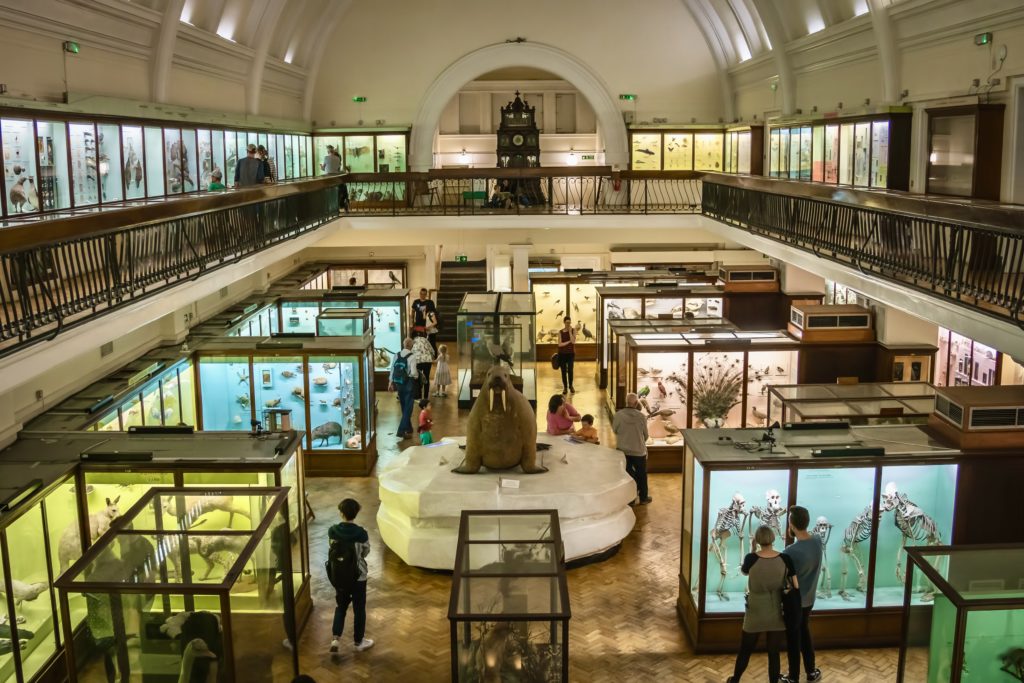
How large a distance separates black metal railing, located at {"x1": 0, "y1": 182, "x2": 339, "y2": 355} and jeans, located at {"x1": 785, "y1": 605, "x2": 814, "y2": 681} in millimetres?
6780

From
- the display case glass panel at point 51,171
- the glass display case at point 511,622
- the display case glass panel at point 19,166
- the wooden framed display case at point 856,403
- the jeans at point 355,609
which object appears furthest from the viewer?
the display case glass panel at point 51,171

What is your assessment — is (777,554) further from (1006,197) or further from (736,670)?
(1006,197)

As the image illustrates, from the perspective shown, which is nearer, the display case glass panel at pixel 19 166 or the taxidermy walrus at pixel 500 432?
the taxidermy walrus at pixel 500 432

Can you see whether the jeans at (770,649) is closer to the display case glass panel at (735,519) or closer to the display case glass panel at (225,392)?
the display case glass panel at (735,519)

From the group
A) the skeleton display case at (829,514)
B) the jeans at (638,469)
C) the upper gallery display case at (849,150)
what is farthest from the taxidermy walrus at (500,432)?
the upper gallery display case at (849,150)

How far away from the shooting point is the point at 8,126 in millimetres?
11516

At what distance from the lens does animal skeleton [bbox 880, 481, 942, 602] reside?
9.29 metres

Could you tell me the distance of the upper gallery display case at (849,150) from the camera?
15.7 metres

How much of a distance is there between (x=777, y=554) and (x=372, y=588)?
464cm

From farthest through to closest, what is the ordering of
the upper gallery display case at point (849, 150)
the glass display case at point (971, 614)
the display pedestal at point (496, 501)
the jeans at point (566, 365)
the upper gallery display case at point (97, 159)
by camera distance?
the jeans at point (566, 365)
the upper gallery display case at point (849, 150)
the upper gallery display case at point (97, 159)
the display pedestal at point (496, 501)
the glass display case at point (971, 614)

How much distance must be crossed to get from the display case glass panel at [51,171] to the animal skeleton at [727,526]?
9.29 meters

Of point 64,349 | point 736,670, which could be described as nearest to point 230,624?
point 64,349

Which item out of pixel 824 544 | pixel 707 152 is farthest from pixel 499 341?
pixel 707 152

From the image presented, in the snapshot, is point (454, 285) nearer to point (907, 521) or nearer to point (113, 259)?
point (113, 259)
